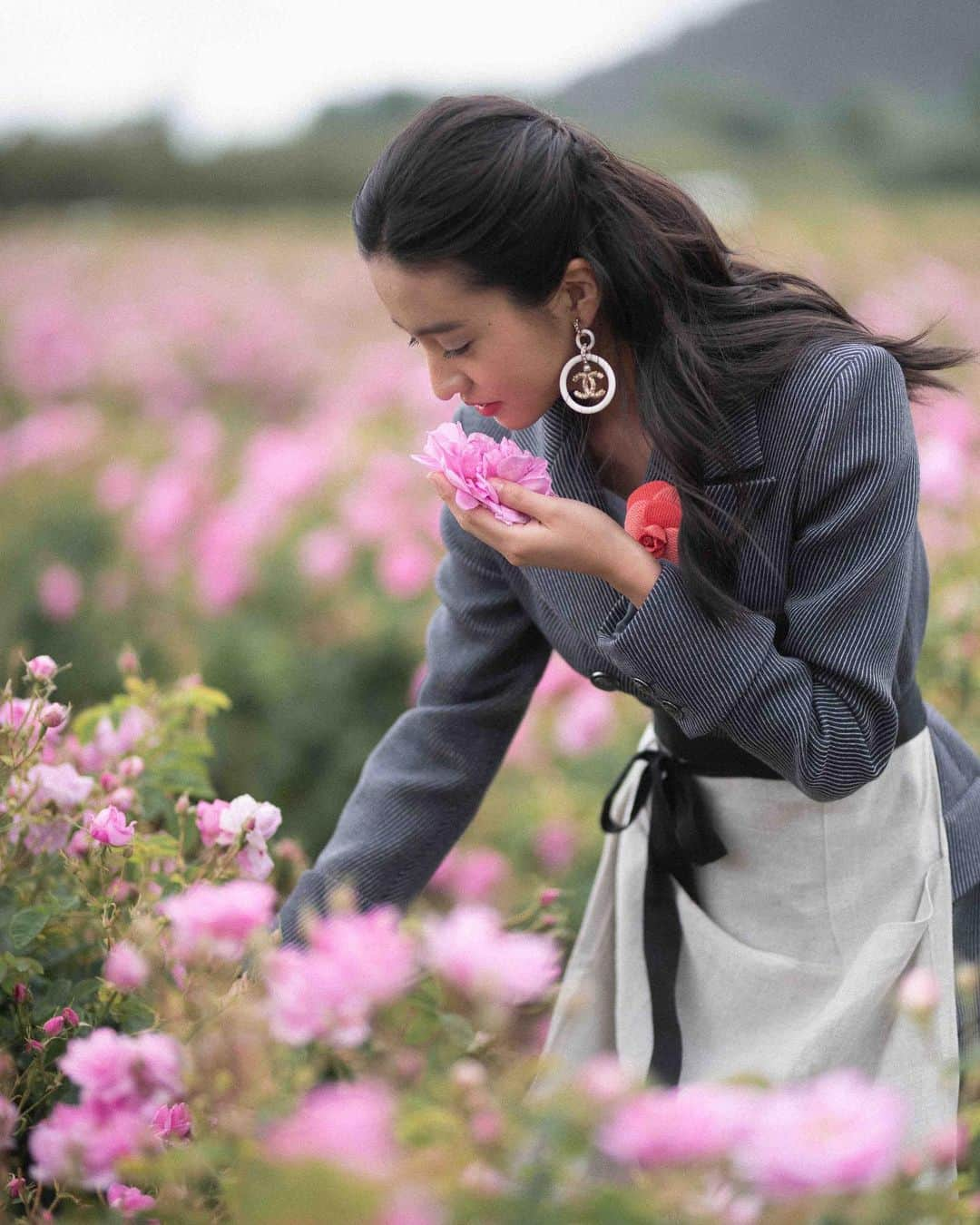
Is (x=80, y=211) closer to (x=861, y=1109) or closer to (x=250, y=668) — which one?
(x=250, y=668)

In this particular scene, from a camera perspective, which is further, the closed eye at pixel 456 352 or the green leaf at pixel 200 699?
the green leaf at pixel 200 699

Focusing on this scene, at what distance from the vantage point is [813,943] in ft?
3.99

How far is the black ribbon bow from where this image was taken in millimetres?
1260

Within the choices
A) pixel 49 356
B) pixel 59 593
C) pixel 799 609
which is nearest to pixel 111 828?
pixel 799 609

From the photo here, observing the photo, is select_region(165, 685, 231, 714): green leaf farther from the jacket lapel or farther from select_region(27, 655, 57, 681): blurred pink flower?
the jacket lapel

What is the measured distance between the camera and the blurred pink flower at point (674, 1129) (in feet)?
1.83

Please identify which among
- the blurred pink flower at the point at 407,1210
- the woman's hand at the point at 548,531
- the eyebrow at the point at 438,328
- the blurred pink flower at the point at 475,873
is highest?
the eyebrow at the point at 438,328

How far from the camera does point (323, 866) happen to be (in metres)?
1.28

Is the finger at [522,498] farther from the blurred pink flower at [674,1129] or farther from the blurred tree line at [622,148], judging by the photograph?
the blurred tree line at [622,148]

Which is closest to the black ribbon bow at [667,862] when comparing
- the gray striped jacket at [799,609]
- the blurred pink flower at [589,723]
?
the gray striped jacket at [799,609]

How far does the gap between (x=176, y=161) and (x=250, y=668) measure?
8.81 meters

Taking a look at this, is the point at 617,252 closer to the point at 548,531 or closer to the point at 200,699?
the point at 548,531

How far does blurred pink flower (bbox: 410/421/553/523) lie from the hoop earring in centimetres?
11

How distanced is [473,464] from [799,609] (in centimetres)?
31
